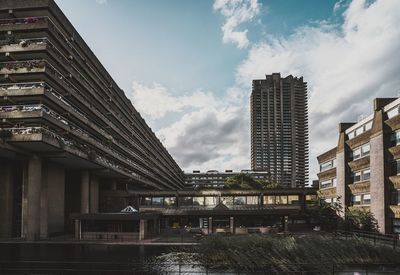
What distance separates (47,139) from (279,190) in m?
50.5

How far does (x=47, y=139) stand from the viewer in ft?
158

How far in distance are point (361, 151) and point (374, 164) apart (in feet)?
24.6

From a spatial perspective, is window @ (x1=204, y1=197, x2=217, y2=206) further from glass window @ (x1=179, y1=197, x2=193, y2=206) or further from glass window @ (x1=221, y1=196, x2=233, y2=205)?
glass window @ (x1=179, y1=197, x2=193, y2=206)

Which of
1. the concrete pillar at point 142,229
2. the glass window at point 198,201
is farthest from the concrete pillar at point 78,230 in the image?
the glass window at point 198,201

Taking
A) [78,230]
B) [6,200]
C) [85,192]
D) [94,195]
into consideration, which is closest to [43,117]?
[6,200]

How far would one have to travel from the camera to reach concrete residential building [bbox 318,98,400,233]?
49250 mm

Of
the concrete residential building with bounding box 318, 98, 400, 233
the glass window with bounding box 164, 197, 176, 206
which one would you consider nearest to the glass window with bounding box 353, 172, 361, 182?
the concrete residential building with bounding box 318, 98, 400, 233

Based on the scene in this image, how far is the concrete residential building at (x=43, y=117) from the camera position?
50.1m

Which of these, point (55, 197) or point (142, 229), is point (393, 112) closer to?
point (142, 229)

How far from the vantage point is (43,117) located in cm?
4847

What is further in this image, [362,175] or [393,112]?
[362,175]

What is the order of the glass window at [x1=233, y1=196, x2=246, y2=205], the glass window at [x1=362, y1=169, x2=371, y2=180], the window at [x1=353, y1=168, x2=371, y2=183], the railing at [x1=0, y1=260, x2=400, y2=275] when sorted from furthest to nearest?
the glass window at [x1=233, y1=196, x2=246, y2=205]
the window at [x1=353, y1=168, x2=371, y2=183]
the glass window at [x1=362, y1=169, x2=371, y2=180]
the railing at [x1=0, y1=260, x2=400, y2=275]

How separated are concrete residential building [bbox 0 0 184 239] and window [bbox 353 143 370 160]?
40.9 meters

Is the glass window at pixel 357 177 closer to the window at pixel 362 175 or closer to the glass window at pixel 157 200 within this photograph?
the window at pixel 362 175
